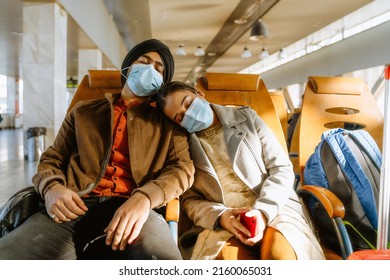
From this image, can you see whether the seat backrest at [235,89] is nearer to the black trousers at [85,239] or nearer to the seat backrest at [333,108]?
the seat backrest at [333,108]

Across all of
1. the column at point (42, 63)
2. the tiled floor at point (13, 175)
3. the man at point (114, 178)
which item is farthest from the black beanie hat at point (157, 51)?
the column at point (42, 63)

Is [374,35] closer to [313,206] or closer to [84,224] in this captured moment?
[313,206]

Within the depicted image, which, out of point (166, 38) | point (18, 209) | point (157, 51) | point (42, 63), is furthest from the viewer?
point (166, 38)

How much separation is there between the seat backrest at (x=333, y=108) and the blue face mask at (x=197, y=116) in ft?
2.45

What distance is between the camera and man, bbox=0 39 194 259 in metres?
1.20

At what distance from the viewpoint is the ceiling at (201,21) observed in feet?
24.7

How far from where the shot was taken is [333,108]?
220 cm

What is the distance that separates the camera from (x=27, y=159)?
5.54m

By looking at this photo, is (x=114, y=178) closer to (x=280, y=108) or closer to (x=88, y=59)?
(x=280, y=108)

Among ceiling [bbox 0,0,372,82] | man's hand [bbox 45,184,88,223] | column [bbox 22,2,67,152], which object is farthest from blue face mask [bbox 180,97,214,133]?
ceiling [bbox 0,0,372,82]

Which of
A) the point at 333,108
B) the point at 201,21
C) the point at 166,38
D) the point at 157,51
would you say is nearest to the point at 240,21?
the point at 201,21

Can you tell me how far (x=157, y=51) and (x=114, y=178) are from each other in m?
0.62

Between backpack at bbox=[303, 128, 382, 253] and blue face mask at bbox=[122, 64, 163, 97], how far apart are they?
0.87m
